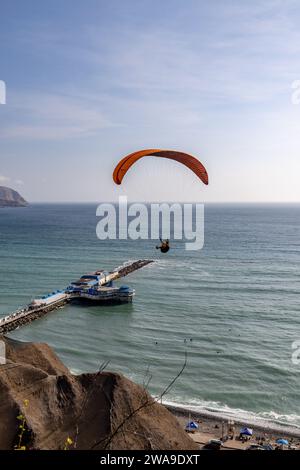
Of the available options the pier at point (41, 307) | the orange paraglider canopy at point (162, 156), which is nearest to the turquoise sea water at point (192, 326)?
the pier at point (41, 307)

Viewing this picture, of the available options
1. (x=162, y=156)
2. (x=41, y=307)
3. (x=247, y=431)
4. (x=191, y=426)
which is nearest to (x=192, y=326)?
(x=41, y=307)

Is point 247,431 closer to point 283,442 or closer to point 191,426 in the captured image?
point 283,442

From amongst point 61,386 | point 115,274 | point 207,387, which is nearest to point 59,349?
point 207,387

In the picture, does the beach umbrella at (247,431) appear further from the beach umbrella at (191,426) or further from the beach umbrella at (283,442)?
the beach umbrella at (191,426)

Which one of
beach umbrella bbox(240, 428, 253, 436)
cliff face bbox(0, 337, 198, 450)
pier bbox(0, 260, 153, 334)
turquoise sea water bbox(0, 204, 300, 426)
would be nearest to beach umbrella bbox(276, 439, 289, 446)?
beach umbrella bbox(240, 428, 253, 436)

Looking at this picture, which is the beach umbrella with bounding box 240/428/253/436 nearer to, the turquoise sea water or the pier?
the turquoise sea water
